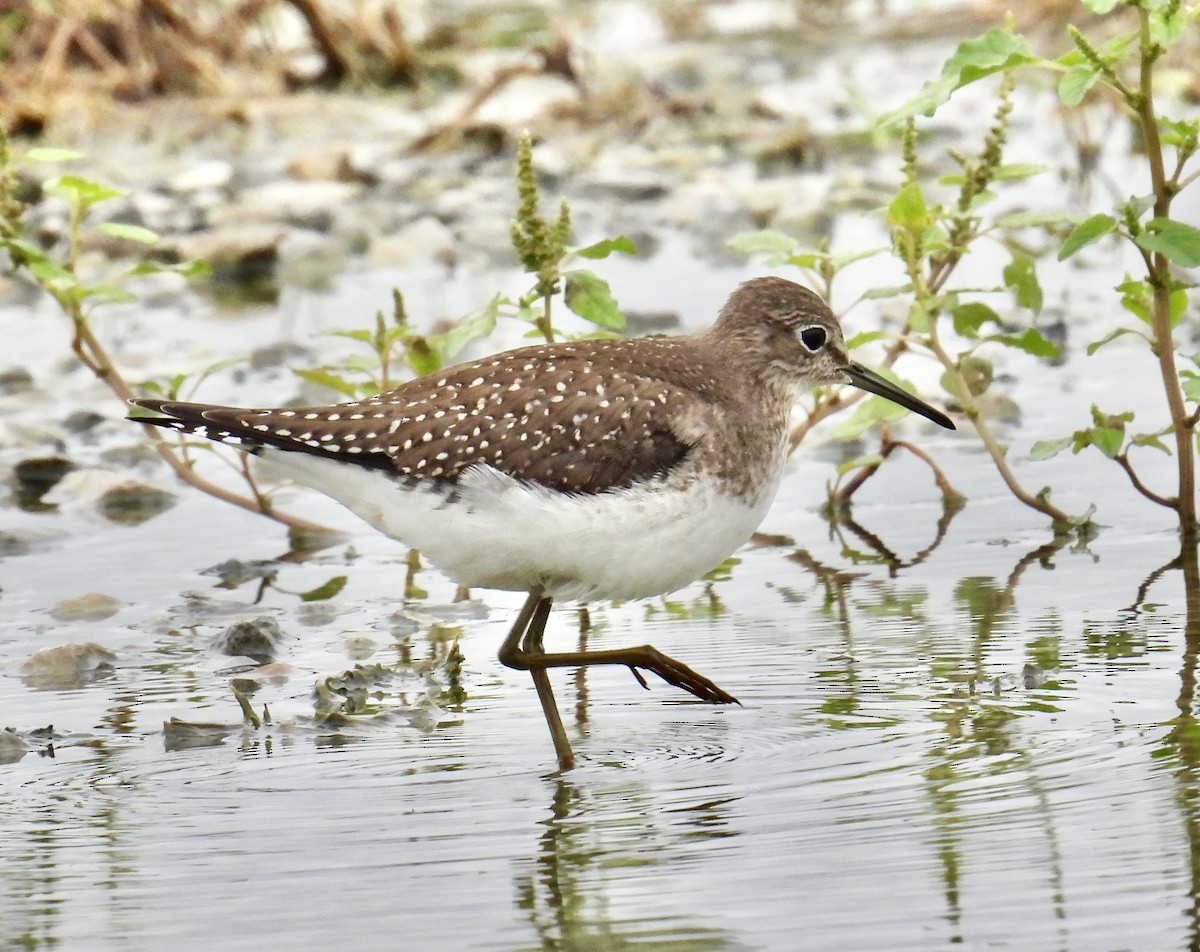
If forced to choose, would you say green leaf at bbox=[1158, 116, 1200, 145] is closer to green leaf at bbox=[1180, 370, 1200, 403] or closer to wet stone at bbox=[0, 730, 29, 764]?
green leaf at bbox=[1180, 370, 1200, 403]

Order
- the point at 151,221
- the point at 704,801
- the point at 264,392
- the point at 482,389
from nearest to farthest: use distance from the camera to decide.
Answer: the point at 704,801
the point at 482,389
the point at 264,392
the point at 151,221

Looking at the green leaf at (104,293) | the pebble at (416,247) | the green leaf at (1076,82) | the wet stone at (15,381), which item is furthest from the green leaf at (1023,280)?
the pebble at (416,247)

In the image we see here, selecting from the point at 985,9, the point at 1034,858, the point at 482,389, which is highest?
the point at 985,9

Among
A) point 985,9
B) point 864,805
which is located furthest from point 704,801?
point 985,9

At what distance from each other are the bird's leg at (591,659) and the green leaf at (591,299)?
1.20 m

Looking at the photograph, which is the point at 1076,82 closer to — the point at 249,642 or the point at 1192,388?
the point at 1192,388

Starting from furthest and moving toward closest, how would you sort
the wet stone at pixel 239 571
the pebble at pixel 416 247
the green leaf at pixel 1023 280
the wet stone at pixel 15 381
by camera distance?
1. the pebble at pixel 416 247
2. the wet stone at pixel 15 381
3. the wet stone at pixel 239 571
4. the green leaf at pixel 1023 280

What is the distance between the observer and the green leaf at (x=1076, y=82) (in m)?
5.79

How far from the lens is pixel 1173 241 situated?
235 inches

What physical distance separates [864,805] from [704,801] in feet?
1.33

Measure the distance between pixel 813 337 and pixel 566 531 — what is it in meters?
1.31

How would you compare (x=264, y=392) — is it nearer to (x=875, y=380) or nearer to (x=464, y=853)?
(x=875, y=380)

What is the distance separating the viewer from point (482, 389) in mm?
5699

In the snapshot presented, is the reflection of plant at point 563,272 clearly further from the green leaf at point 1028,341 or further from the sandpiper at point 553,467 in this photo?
the green leaf at point 1028,341
